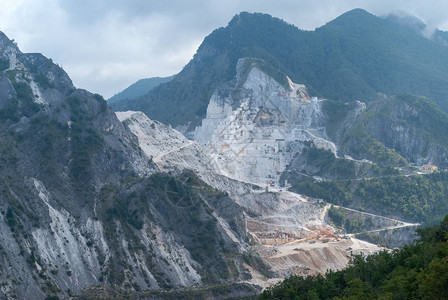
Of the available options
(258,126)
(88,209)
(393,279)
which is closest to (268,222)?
(88,209)

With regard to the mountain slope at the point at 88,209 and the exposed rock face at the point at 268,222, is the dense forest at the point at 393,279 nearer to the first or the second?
the mountain slope at the point at 88,209

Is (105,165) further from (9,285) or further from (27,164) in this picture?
(9,285)

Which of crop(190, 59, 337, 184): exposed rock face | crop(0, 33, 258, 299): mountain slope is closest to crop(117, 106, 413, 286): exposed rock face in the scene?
crop(0, 33, 258, 299): mountain slope

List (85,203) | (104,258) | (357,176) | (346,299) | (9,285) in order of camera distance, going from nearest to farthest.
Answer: (346,299), (9,285), (104,258), (85,203), (357,176)

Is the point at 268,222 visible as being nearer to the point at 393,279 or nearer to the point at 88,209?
the point at 88,209

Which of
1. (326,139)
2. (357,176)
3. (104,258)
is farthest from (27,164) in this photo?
(326,139)

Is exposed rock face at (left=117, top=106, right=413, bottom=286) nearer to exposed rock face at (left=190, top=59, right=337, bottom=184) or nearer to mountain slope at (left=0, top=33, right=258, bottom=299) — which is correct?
mountain slope at (left=0, top=33, right=258, bottom=299)
